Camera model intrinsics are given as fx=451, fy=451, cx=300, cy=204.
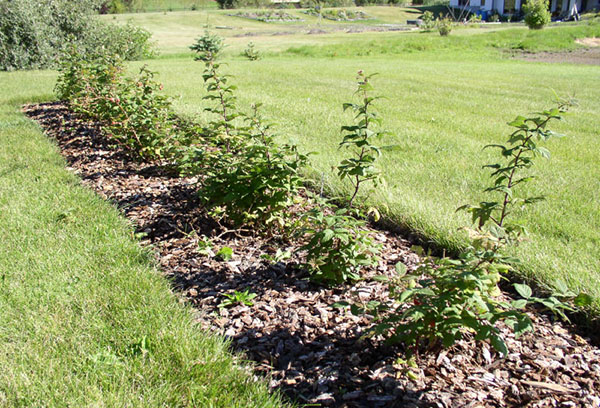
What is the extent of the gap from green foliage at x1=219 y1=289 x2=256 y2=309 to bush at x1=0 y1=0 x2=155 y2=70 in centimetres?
1387

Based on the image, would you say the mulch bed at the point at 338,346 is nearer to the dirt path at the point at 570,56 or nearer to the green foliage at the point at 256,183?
the green foliage at the point at 256,183

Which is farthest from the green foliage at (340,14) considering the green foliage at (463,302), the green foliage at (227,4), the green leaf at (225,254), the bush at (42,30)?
the green foliage at (463,302)

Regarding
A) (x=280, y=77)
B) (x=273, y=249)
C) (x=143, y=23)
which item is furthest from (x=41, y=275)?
(x=143, y=23)

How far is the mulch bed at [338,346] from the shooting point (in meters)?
1.84

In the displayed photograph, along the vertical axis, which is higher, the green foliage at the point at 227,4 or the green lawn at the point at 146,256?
the green foliage at the point at 227,4

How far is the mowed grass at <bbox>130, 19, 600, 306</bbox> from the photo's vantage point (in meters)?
3.07

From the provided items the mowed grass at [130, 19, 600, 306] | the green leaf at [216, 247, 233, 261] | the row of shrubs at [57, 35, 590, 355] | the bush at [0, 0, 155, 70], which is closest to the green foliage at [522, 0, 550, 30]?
the mowed grass at [130, 19, 600, 306]

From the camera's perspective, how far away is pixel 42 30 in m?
15.2

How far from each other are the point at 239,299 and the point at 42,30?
1657 centimetres

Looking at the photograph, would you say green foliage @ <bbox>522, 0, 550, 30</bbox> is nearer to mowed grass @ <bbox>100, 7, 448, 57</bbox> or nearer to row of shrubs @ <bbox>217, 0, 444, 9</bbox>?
mowed grass @ <bbox>100, 7, 448, 57</bbox>

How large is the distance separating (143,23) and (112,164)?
140 feet

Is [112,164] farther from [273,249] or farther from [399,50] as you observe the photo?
[399,50]

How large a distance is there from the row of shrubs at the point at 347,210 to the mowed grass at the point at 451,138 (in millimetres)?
244

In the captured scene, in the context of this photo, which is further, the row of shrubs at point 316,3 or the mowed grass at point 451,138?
the row of shrubs at point 316,3
